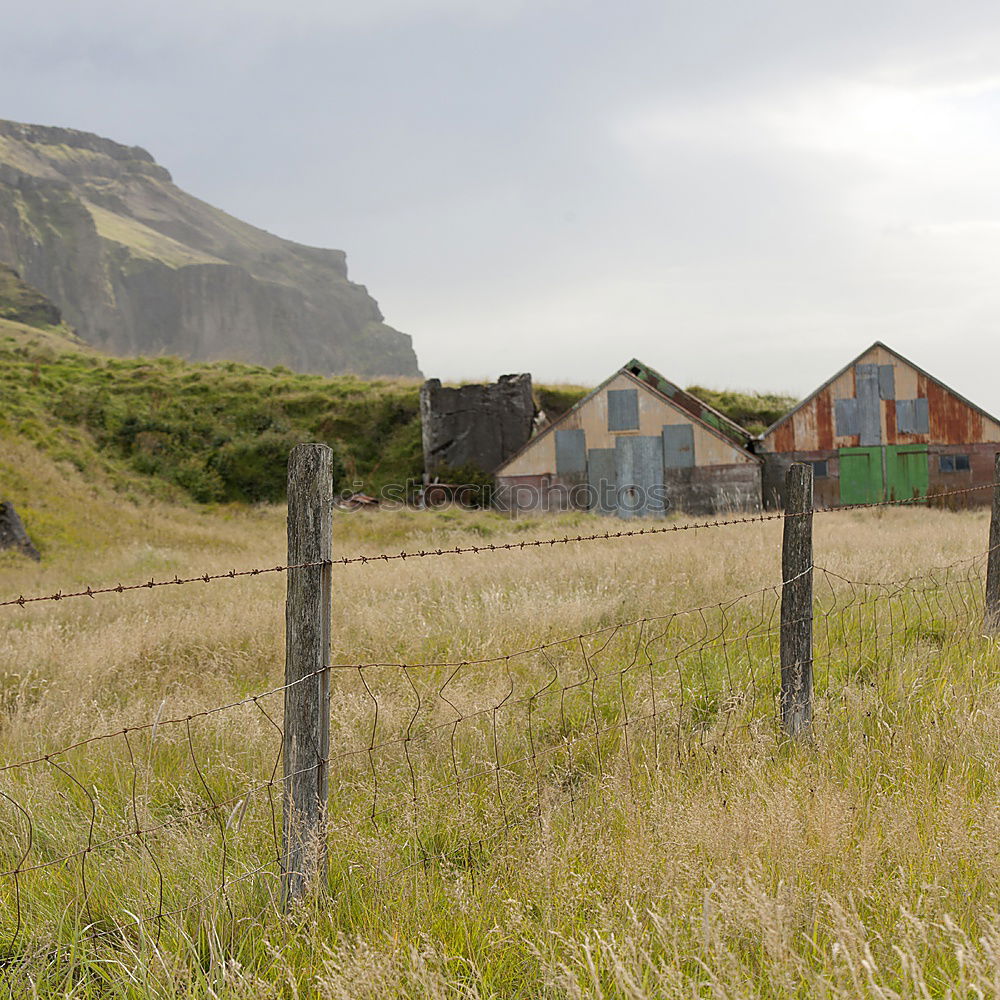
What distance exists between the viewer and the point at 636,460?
27.5 metres

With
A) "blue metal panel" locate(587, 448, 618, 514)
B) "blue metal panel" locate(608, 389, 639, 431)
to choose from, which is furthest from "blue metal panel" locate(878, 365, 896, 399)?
"blue metal panel" locate(587, 448, 618, 514)

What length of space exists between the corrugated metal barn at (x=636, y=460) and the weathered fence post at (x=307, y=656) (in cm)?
2440

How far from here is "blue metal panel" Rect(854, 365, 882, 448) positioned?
26.9 metres

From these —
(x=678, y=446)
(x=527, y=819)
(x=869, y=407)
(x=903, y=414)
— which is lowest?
(x=527, y=819)

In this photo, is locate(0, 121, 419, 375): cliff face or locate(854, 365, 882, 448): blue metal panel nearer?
locate(854, 365, 882, 448): blue metal panel

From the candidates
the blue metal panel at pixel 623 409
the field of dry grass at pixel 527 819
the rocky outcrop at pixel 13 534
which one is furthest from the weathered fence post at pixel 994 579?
the blue metal panel at pixel 623 409

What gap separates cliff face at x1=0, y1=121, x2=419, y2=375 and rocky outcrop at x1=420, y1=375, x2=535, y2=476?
76523 millimetres

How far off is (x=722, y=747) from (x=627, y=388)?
2398 centimetres

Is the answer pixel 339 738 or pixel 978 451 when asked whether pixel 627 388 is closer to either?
pixel 978 451

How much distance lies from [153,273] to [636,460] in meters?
130

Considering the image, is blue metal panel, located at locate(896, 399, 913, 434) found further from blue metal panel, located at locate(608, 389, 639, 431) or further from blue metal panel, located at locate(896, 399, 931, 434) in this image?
blue metal panel, located at locate(608, 389, 639, 431)

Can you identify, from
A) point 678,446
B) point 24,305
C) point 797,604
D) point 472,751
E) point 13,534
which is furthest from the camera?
point 24,305

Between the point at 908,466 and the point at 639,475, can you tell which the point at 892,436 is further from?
the point at 639,475

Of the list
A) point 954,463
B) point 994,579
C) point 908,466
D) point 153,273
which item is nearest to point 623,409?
point 908,466
